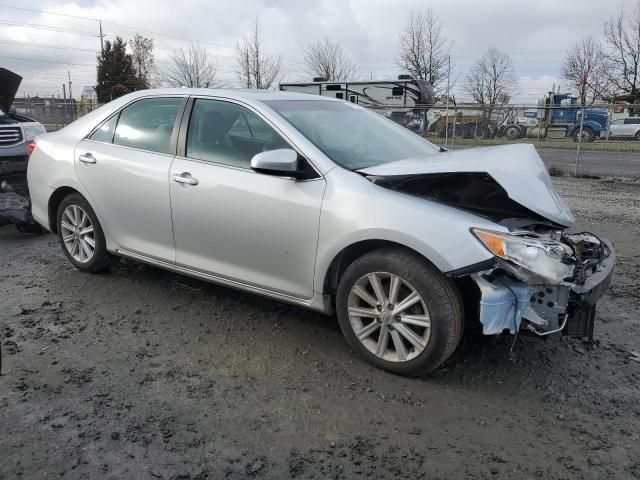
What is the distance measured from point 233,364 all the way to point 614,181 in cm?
1089

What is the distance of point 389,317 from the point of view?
10.6ft

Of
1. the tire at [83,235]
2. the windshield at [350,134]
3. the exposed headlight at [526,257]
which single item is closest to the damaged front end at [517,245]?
the exposed headlight at [526,257]

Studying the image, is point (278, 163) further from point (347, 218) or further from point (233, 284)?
point (233, 284)

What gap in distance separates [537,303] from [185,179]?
2.46 m

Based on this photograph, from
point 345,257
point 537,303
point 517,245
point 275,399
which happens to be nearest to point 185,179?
point 345,257

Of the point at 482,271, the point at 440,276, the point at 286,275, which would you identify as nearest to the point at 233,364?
the point at 286,275

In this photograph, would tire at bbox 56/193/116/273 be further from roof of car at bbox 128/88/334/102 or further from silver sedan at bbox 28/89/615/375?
roof of car at bbox 128/88/334/102

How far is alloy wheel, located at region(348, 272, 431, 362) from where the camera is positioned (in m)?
3.15

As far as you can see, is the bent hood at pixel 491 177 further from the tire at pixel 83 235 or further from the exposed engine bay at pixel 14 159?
the exposed engine bay at pixel 14 159

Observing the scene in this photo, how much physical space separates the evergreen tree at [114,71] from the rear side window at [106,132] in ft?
148

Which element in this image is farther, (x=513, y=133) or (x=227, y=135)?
(x=513, y=133)

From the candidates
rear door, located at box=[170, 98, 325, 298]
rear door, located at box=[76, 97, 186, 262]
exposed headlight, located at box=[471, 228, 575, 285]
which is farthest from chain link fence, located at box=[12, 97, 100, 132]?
exposed headlight, located at box=[471, 228, 575, 285]

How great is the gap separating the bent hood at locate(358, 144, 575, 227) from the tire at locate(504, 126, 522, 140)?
14.9m

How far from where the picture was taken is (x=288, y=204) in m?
3.47
